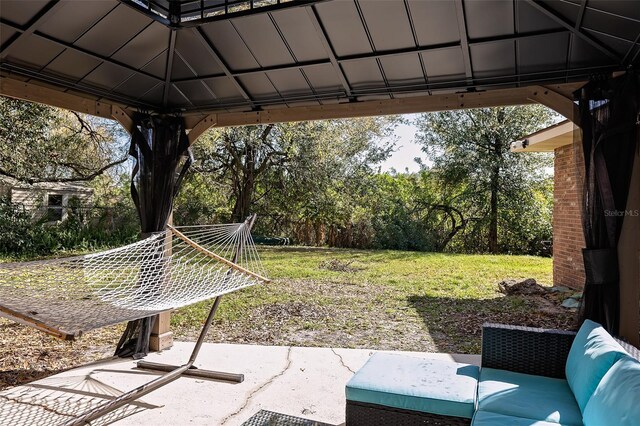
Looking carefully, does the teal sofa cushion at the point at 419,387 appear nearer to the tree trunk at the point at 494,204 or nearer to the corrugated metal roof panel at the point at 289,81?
the corrugated metal roof panel at the point at 289,81

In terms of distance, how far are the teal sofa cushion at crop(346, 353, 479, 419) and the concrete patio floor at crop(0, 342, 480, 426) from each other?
554mm

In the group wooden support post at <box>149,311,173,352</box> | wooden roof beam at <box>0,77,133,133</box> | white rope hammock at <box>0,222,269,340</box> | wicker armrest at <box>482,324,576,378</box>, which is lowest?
wooden support post at <box>149,311,173,352</box>

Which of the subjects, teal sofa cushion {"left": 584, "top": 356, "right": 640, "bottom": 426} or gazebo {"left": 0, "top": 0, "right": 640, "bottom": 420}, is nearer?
teal sofa cushion {"left": 584, "top": 356, "right": 640, "bottom": 426}

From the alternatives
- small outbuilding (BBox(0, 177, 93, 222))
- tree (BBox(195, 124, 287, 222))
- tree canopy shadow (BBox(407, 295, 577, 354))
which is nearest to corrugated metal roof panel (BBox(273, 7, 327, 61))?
tree canopy shadow (BBox(407, 295, 577, 354))

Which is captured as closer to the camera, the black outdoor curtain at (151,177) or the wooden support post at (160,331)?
the black outdoor curtain at (151,177)

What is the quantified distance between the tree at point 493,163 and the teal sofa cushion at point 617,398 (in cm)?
861

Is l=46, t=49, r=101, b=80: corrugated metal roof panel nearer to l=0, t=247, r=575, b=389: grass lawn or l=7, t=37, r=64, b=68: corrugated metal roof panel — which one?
l=7, t=37, r=64, b=68: corrugated metal roof panel

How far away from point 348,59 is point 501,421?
7.05ft

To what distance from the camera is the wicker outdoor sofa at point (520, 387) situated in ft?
4.87

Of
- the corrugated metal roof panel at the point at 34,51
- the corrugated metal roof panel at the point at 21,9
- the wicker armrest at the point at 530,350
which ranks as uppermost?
the corrugated metal roof panel at the point at 21,9

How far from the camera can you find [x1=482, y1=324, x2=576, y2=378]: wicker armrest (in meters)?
2.17

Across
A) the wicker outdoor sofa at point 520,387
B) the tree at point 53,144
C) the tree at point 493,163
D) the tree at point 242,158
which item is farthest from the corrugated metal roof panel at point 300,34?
the tree at point 493,163

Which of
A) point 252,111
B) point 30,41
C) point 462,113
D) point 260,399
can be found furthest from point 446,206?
point 30,41

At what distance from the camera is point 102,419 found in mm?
2463
